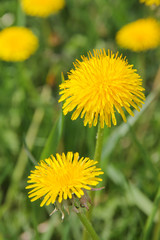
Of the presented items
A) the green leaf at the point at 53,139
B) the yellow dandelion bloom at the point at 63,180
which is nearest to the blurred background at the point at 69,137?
the green leaf at the point at 53,139

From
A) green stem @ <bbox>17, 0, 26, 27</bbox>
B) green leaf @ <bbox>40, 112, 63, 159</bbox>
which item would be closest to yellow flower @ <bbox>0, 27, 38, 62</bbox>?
Result: green stem @ <bbox>17, 0, 26, 27</bbox>

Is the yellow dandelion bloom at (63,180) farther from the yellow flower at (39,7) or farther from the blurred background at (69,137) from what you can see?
the yellow flower at (39,7)

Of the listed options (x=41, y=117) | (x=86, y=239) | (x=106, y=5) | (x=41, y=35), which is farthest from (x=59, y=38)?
(x=86, y=239)

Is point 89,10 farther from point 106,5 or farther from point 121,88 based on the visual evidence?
point 121,88

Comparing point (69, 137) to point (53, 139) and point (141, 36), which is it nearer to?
point (53, 139)

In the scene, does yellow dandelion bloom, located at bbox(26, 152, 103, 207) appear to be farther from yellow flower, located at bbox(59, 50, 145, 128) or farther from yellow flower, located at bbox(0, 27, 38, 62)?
yellow flower, located at bbox(0, 27, 38, 62)
